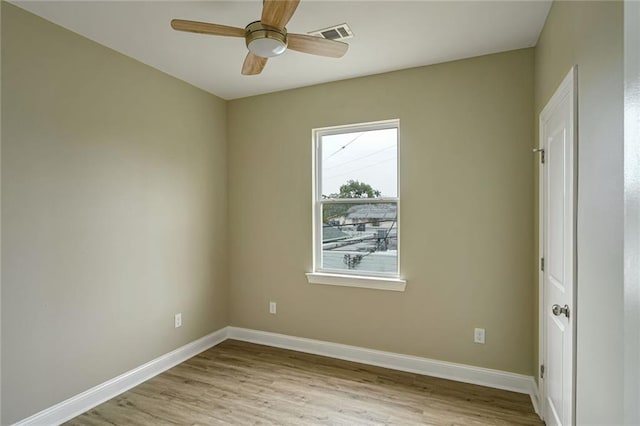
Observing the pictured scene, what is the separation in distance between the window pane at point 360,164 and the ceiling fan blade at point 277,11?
170 cm

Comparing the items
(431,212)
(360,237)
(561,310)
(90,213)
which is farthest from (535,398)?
(90,213)

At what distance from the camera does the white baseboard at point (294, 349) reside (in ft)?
7.95

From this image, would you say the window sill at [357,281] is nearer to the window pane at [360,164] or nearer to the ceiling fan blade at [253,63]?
the window pane at [360,164]

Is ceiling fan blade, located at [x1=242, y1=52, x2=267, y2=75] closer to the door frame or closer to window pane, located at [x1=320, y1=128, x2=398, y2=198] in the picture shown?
window pane, located at [x1=320, y1=128, x2=398, y2=198]

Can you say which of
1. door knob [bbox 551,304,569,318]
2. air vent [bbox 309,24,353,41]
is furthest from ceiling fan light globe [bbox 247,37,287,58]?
door knob [bbox 551,304,569,318]

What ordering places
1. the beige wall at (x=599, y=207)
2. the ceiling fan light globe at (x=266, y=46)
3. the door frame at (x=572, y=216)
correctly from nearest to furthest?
1. the beige wall at (x=599, y=207)
2. the door frame at (x=572, y=216)
3. the ceiling fan light globe at (x=266, y=46)

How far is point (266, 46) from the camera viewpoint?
75.0 inches

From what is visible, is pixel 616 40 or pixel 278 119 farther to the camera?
pixel 278 119

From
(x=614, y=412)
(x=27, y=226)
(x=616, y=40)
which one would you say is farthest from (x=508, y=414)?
(x=27, y=226)

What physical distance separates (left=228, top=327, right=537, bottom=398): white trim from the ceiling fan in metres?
2.60

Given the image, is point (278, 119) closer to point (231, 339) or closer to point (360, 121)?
point (360, 121)

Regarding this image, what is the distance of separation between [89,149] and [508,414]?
11.8ft

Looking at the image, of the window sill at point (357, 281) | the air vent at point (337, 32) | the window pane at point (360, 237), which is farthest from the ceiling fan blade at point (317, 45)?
the window sill at point (357, 281)

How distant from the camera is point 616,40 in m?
1.12
